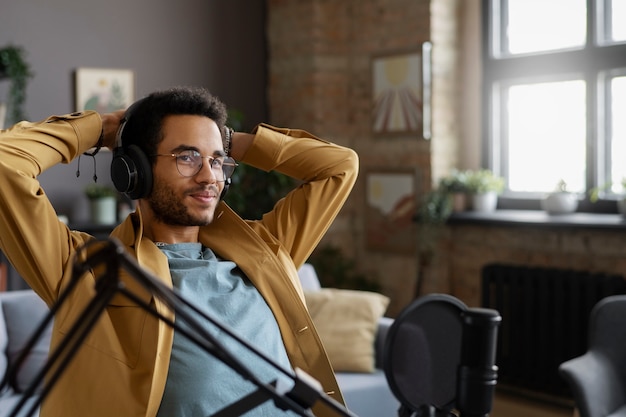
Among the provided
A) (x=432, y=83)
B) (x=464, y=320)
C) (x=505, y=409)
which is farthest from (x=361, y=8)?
(x=464, y=320)

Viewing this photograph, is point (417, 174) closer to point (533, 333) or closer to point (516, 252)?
point (516, 252)

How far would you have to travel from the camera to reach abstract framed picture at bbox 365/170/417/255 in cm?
508

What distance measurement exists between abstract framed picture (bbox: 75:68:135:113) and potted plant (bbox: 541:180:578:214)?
2.65 m

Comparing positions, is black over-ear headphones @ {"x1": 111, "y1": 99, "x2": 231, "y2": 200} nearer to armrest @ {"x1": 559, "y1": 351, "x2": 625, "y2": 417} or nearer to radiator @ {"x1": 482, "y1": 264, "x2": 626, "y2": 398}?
armrest @ {"x1": 559, "y1": 351, "x2": 625, "y2": 417}

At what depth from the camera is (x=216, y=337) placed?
1458 millimetres

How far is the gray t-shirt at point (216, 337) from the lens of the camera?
4.78ft

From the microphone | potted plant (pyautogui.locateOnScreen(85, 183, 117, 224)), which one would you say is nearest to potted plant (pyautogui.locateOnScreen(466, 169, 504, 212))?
potted plant (pyautogui.locateOnScreen(85, 183, 117, 224))

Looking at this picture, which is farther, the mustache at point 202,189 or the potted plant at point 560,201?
the potted plant at point 560,201

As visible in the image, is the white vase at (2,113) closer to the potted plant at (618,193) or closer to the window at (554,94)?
the window at (554,94)

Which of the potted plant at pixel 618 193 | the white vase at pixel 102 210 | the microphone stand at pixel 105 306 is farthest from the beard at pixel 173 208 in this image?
the white vase at pixel 102 210

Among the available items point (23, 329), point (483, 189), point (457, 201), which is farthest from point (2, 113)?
point (483, 189)

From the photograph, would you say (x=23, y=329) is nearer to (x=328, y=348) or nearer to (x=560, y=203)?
(x=328, y=348)

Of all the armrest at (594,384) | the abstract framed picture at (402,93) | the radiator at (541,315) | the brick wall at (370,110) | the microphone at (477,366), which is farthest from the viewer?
the abstract framed picture at (402,93)

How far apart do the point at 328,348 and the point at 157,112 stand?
6.20ft
